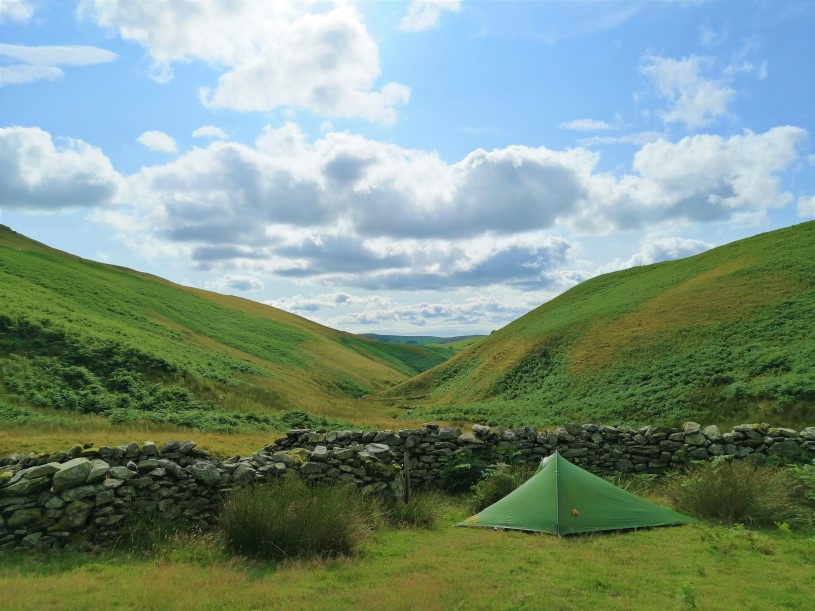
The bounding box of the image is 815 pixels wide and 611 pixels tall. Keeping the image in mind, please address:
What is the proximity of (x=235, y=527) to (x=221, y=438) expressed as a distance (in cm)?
1262

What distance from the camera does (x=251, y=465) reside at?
11.2 meters

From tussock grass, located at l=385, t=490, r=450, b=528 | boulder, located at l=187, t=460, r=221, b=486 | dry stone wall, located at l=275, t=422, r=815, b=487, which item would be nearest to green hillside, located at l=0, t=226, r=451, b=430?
dry stone wall, located at l=275, t=422, r=815, b=487

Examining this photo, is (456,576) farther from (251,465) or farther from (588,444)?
(588,444)

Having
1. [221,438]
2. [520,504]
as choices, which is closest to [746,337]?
[520,504]

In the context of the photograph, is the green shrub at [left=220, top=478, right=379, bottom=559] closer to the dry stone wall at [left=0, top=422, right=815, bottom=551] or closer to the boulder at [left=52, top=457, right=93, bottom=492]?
the dry stone wall at [left=0, top=422, right=815, bottom=551]

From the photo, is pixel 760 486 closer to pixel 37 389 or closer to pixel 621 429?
pixel 621 429

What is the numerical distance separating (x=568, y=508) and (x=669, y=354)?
94.0 ft

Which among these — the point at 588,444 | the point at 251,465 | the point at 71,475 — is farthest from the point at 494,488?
the point at 71,475

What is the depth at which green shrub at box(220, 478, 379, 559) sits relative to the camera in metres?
9.09

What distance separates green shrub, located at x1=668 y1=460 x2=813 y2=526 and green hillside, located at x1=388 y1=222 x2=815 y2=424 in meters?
12.6

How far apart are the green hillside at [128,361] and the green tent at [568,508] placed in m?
17.3

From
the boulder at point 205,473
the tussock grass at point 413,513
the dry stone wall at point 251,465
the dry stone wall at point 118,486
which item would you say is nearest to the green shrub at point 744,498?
the dry stone wall at point 251,465

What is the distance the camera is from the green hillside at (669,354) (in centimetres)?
2700

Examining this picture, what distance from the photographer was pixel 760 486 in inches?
454
